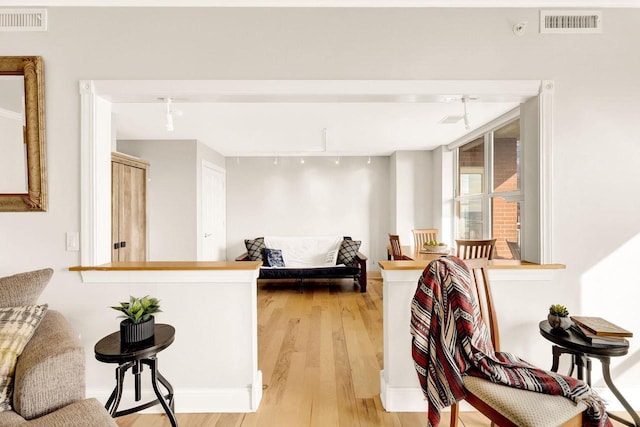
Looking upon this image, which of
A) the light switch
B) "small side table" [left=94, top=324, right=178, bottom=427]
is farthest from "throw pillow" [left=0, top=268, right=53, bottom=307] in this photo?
"small side table" [left=94, top=324, right=178, bottom=427]

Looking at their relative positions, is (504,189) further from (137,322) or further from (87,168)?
(87,168)

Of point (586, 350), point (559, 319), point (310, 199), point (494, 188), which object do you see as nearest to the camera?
point (586, 350)

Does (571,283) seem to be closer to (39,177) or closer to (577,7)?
(577,7)

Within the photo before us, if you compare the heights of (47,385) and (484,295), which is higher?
(484,295)

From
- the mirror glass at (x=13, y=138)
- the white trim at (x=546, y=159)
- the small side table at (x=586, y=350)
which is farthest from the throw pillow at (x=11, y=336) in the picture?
the white trim at (x=546, y=159)

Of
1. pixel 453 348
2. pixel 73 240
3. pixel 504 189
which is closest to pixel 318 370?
pixel 453 348

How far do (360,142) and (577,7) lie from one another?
10.5ft

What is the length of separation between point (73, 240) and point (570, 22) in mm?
3498

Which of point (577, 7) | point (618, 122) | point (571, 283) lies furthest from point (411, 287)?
point (577, 7)

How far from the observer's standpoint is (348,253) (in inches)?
211

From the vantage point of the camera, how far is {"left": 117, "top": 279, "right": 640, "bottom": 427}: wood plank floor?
6.69ft

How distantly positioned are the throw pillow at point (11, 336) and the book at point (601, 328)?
2.81 m

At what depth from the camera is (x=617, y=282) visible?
84.7 inches

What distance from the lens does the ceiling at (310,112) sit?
212cm
